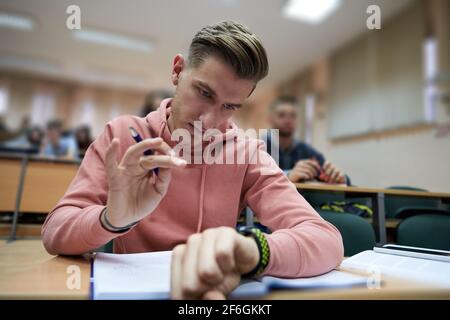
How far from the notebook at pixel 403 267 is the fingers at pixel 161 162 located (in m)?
0.33

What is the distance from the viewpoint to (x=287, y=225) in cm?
58

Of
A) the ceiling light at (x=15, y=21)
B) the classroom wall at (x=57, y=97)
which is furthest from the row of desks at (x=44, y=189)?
the classroom wall at (x=57, y=97)

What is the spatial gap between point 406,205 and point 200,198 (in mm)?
675

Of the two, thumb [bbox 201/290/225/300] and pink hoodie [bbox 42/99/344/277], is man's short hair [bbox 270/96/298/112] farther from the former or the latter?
thumb [bbox 201/290/225/300]

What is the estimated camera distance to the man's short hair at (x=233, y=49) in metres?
0.56

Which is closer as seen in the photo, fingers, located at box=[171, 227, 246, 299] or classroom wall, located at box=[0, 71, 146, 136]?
fingers, located at box=[171, 227, 246, 299]

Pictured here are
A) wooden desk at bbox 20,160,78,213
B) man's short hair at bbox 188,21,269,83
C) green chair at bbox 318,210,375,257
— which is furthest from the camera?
wooden desk at bbox 20,160,78,213

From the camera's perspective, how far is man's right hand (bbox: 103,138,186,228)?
0.41 meters

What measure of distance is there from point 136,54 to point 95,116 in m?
1.84

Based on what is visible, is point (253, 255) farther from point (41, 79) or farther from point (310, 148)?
point (41, 79)

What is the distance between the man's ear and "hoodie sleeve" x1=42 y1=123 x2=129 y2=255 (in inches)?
8.0

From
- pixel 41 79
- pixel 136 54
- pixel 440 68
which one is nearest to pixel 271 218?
pixel 440 68

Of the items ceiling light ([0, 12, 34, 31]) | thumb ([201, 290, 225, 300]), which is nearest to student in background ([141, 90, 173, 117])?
thumb ([201, 290, 225, 300])

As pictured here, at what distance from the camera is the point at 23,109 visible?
5410 mm
